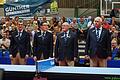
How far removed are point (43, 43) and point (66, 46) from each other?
86 cm

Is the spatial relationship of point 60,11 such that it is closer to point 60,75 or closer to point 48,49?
point 48,49

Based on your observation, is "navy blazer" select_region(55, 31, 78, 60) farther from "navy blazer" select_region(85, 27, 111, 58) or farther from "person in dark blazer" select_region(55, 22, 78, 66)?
"navy blazer" select_region(85, 27, 111, 58)

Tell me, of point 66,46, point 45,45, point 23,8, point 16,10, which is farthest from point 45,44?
point 16,10

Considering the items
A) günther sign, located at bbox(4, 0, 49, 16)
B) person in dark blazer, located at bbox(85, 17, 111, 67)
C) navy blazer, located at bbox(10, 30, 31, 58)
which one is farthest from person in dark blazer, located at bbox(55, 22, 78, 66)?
günther sign, located at bbox(4, 0, 49, 16)

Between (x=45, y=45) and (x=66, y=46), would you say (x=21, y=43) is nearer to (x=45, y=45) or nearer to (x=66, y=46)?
(x=45, y=45)

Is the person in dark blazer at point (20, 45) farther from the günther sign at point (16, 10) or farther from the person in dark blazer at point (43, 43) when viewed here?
the günther sign at point (16, 10)

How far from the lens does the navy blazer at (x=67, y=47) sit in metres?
9.97

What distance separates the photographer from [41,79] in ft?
12.1

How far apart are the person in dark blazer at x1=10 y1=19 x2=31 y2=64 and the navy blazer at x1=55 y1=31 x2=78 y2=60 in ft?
4.41

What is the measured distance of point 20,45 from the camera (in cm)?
1114

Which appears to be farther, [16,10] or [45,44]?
[16,10]

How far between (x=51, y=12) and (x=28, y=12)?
51.8 inches

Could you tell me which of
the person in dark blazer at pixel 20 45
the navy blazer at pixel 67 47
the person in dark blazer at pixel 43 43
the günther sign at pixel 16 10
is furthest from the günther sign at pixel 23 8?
the navy blazer at pixel 67 47

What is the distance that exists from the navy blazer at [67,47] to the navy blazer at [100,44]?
0.44m
